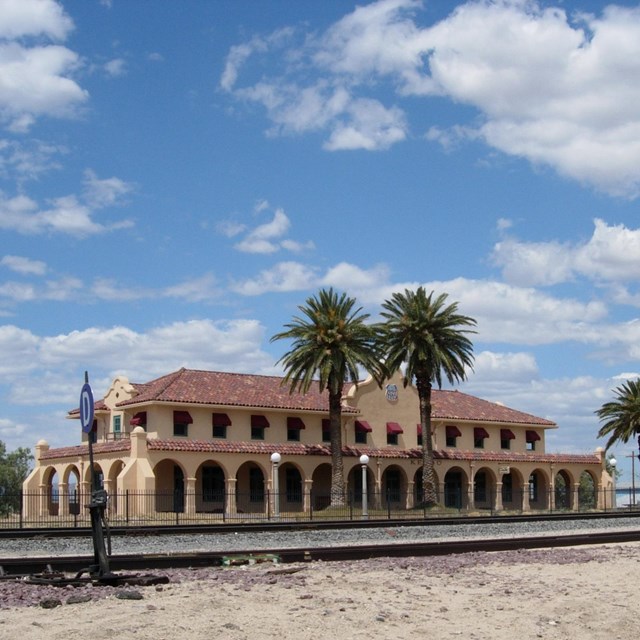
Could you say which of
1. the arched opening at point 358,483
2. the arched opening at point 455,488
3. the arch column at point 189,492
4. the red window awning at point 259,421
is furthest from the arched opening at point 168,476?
the arched opening at point 455,488

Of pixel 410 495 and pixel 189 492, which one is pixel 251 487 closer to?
pixel 189 492

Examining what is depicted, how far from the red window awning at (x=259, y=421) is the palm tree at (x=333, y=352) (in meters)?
4.02

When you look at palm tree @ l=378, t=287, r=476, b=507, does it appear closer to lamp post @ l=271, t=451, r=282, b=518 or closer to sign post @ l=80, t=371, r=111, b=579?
lamp post @ l=271, t=451, r=282, b=518

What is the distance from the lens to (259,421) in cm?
5694

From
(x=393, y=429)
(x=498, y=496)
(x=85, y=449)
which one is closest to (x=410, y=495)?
(x=393, y=429)

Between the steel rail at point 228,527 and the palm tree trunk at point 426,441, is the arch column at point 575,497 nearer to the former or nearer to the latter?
the palm tree trunk at point 426,441

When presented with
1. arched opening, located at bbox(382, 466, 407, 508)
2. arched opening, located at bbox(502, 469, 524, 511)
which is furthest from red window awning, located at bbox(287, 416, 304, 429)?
arched opening, located at bbox(502, 469, 524, 511)

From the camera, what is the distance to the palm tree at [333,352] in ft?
176

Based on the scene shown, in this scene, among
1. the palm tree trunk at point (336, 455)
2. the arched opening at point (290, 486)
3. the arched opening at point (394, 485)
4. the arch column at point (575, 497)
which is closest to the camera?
the palm tree trunk at point (336, 455)

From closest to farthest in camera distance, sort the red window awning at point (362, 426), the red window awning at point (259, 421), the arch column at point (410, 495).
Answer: the red window awning at point (259, 421) < the arch column at point (410, 495) < the red window awning at point (362, 426)

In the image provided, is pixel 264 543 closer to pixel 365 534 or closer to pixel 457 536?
pixel 365 534

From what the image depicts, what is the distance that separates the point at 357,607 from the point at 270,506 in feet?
118

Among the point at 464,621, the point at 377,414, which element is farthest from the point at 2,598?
the point at 377,414

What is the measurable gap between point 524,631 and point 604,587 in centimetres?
451
